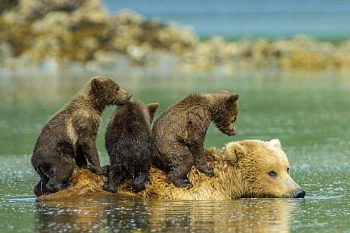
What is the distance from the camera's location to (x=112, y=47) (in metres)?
61.0

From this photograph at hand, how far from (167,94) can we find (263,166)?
2498cm

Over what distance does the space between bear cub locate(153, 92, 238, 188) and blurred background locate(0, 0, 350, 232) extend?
0.42 m

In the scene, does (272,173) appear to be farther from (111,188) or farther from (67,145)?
(67,145)

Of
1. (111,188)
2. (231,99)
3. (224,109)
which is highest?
(231,99)

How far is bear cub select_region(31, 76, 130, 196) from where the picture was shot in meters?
13.4

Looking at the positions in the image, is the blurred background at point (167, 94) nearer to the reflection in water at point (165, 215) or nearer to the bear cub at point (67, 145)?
the reflection in water at point (165, 215)

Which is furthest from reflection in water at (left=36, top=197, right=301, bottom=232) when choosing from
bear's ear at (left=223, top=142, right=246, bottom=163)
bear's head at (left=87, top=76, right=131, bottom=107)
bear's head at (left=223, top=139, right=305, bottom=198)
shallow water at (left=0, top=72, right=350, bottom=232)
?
bear's head at (left=87, top=76, right=131, bottom=107)

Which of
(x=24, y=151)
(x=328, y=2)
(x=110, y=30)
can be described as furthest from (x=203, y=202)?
(x=328, y=2)

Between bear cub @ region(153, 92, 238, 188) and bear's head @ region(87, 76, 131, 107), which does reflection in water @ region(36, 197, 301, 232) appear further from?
bear's head @ region(87, 76, 131, 107)

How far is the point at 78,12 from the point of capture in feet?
208

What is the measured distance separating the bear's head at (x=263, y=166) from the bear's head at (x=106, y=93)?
1321mm

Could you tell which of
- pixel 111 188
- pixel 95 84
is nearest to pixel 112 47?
pixel 95 84

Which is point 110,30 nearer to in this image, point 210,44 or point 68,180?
point 210,44

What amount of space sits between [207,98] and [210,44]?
51.6m
